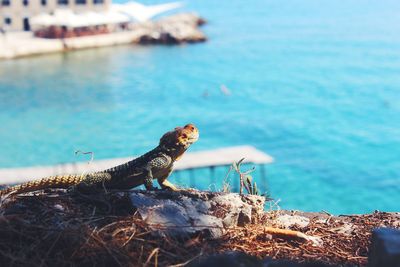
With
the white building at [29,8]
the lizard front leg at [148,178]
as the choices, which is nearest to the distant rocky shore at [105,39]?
the white building at [29,8]

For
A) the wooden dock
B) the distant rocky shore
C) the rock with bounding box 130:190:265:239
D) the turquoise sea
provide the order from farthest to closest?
the distant rocky shore, the turquoise sea, the wooden dock, the rock with bounding box 130:190:265:239

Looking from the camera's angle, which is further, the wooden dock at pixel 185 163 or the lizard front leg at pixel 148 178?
the wooden dock at pixel 185 163

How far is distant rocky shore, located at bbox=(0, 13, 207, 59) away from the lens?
4572 centimetres

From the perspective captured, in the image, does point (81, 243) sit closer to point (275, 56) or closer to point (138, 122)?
point (138, 122)

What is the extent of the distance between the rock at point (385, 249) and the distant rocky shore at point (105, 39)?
43.9 m

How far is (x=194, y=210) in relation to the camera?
14.3 ft

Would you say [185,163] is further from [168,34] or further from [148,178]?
[168,34]

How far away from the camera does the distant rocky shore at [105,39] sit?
1800 inches

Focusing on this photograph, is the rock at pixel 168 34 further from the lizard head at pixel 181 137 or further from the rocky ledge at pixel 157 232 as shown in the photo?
the rocky ledge at pixel 157 232

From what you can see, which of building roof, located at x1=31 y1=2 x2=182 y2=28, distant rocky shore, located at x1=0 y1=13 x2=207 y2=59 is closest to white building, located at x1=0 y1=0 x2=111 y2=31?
building roof, located at x1=31 y1=2 x2=182 y2=28

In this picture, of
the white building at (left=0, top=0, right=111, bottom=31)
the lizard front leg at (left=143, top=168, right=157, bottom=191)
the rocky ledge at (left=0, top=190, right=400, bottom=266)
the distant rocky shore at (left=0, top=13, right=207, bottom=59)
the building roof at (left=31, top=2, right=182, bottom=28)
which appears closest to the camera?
the rocky ledge at (left=0, top=190, right=400, bottom=266)

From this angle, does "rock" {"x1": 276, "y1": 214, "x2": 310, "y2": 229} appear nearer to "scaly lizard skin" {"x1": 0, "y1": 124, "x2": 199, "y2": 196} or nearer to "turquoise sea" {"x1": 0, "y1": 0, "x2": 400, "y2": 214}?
"scaly lizard skin" {"x1": 0, "y1": 124, "x2": 199, "y2": 196}

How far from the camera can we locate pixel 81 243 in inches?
153

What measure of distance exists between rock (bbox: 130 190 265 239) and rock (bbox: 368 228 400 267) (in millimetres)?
1487
